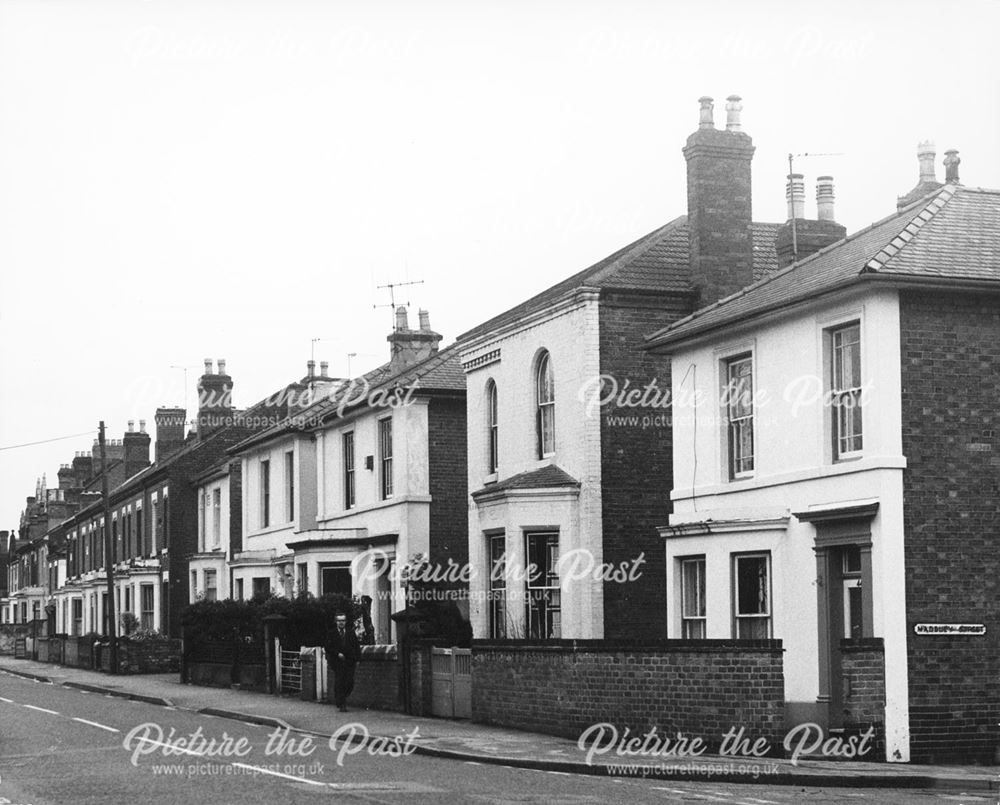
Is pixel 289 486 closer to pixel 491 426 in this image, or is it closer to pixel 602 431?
pixel 491 426

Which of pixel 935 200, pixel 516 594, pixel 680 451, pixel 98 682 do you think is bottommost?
pixel 98 682

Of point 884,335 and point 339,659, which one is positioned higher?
point 884,335

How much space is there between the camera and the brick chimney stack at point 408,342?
40750 mm

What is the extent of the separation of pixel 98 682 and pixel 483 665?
21.1m

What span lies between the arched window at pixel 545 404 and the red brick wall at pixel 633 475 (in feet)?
5.11

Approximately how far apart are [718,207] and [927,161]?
3912mm

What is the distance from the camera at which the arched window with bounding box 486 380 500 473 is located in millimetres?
31047

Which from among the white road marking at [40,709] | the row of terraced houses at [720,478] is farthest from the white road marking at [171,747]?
the white road marking at [40,709]

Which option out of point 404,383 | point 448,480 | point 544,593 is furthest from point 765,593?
point 404,383

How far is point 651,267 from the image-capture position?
1145 inches

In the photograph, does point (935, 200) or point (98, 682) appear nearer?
point (935, 200)

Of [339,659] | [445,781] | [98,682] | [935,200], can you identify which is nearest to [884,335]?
[935,200]

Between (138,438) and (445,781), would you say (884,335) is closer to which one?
(445,781)

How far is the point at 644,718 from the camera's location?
2125 cm
